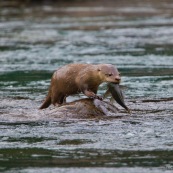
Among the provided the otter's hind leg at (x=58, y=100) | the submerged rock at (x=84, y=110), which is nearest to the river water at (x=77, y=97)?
the submerged rock at (x=84, y=110)

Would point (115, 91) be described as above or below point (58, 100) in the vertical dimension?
above

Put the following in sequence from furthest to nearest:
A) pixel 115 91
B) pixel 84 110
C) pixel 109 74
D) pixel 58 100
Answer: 1. pixel 58 100
2. pixel 84 110
3. pixel 115 91
4. pixel 109 74

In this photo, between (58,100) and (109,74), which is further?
(58,100)

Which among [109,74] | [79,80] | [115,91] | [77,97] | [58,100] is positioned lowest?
[77,97]

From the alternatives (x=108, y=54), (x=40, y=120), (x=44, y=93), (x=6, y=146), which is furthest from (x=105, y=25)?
(x=6, y=146)

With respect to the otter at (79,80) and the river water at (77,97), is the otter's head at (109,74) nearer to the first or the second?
the otter at (79,80)

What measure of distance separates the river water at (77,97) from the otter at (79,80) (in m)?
0.45

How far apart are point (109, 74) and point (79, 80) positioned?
22.7 inches

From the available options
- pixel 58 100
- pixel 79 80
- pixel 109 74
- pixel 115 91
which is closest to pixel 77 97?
pixel 58 100

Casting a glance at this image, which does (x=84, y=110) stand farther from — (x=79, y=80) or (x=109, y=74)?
(x=109, y=74)

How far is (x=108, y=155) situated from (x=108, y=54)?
10381 mm

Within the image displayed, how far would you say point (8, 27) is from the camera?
2523 cm

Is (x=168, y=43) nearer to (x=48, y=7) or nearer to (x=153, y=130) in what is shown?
(x=153, y=130)

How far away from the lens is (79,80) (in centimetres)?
1081
